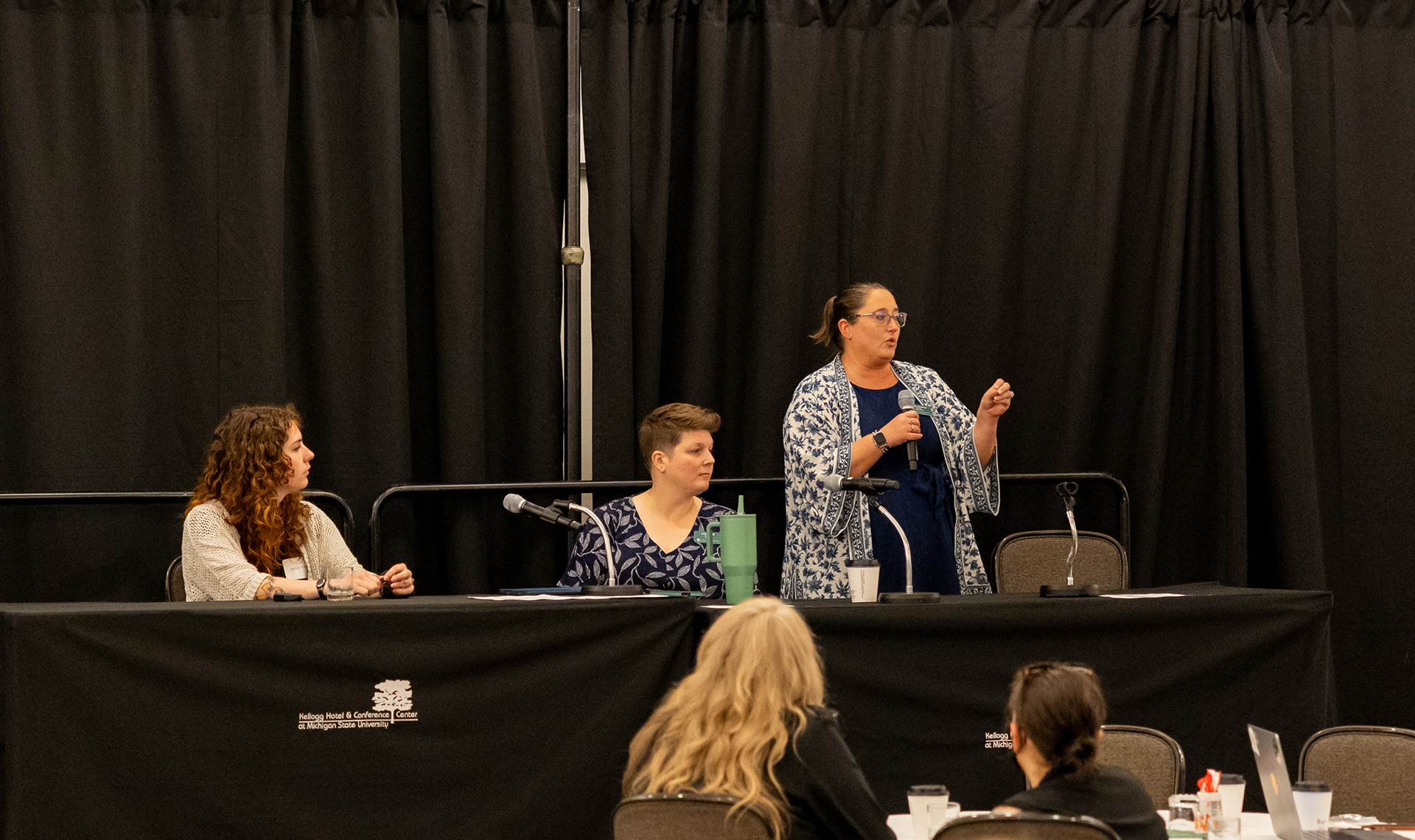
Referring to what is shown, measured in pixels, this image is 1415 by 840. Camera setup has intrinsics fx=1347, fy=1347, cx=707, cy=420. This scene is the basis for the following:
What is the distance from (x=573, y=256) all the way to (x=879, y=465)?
1409 mm

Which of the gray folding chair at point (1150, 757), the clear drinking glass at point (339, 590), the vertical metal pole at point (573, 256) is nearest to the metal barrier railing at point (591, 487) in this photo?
the vertical metal pole at point (573, 256)

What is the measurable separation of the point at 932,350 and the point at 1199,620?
1.88 meters

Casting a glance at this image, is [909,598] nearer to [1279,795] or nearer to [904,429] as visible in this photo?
[904,429]

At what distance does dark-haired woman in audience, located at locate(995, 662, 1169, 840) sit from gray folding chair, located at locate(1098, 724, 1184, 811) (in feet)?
2.26

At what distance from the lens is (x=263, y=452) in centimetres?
371

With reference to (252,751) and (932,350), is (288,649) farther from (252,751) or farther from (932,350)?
(932,350)

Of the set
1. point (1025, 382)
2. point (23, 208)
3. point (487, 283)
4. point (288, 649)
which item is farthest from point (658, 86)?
point (288, 649)

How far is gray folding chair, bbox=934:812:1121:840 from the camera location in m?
2.02

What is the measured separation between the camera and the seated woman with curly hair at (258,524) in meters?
3.52

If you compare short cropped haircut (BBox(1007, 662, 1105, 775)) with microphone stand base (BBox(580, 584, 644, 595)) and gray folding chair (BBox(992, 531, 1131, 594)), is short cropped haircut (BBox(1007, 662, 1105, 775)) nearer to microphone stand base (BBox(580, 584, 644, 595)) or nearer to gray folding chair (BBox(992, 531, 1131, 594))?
microphone stand base (BBox(580, 584, 644, 595))

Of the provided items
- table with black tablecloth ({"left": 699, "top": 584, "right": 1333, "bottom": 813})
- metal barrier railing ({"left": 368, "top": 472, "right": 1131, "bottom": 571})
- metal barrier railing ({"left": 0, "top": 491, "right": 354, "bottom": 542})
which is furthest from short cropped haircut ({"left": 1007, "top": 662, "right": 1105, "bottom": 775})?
metal barrier railing ({"left": 0, "top": 491, "right": 354, "bottom": 542})

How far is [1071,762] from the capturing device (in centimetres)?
220

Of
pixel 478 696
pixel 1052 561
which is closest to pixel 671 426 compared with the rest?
pixel 478 696

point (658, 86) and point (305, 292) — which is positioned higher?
point (658, 86)
